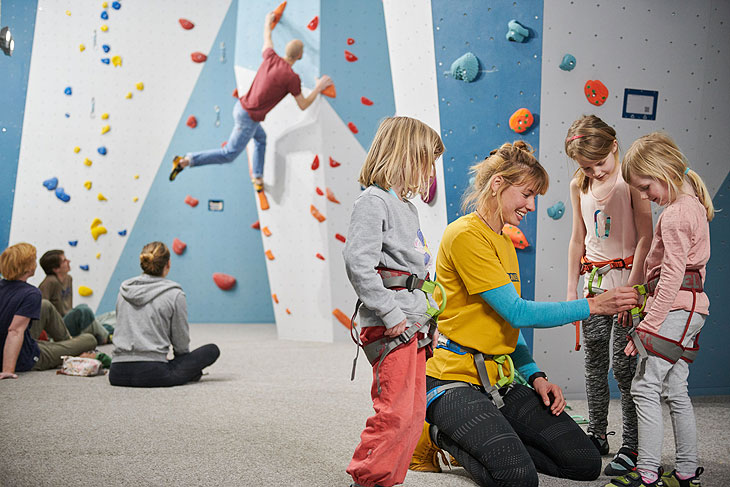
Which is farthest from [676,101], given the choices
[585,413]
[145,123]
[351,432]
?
[145,123]

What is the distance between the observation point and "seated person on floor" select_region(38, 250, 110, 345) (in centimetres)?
443

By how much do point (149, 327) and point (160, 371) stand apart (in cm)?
23

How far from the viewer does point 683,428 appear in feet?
6.24

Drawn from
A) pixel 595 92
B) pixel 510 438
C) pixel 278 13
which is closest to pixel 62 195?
pixel 278 13

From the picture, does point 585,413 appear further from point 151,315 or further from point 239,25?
point 239,25

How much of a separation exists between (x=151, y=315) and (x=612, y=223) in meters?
2.17

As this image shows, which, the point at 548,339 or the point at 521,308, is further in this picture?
the point at 548,339

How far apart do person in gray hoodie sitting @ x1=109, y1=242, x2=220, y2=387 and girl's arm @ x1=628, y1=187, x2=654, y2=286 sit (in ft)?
6.80

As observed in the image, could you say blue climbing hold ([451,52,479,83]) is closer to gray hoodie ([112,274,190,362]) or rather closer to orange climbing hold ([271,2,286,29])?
gray hoodie ([112,274,190,362])

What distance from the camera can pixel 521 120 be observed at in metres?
2.94

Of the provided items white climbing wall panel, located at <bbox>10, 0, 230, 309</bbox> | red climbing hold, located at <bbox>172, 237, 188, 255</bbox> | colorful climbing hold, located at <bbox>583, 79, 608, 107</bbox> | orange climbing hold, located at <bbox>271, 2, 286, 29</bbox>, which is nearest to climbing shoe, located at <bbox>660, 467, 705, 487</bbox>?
colorful climbing hold, located at <bbox>583, 79, 608, 107</bbox>

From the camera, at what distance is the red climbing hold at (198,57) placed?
6.62m

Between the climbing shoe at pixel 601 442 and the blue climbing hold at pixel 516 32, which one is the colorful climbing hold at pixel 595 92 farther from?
the climbing shoe at pixel 601 442

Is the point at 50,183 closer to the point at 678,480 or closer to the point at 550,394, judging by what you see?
the point at 550,394
